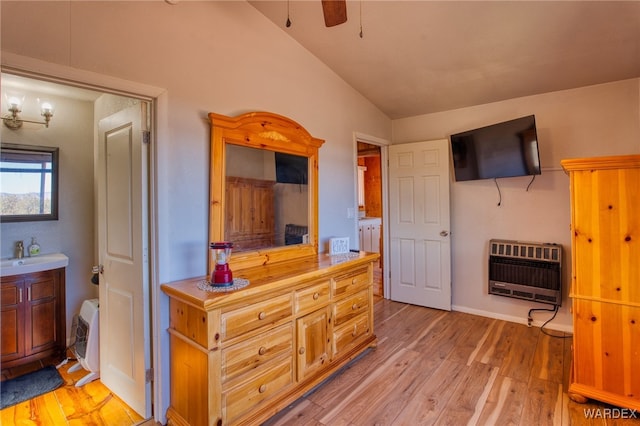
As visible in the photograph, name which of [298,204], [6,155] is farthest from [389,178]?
[6,155]

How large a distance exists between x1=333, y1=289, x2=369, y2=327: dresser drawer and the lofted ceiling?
6.99ft

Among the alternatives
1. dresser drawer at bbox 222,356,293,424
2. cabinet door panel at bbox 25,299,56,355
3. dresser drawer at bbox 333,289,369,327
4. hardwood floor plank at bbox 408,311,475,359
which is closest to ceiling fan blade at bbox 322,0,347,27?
dresser drawer at bbox 333,289,369,327

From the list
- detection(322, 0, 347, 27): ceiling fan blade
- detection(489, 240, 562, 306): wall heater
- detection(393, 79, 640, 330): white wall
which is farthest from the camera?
detection(489, 240, 562, 306): wall heater

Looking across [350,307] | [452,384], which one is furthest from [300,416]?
[452,384]

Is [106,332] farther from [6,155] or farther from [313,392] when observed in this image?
[6,155]

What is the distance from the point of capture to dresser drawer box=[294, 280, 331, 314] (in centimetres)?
208

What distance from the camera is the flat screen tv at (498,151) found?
2.99 metres

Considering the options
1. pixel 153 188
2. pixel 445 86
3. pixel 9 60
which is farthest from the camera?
pixel 445 86

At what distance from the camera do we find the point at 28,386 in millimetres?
2291

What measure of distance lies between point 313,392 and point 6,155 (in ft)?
10.3

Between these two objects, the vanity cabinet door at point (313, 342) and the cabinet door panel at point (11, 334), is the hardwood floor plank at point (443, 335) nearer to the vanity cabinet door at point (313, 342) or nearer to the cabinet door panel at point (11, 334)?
the vanity cabinet door at point (313, 342)

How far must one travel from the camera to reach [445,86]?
324 cm

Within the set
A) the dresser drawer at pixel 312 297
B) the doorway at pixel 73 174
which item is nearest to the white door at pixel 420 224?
the dresser drawer at pixel 312 297

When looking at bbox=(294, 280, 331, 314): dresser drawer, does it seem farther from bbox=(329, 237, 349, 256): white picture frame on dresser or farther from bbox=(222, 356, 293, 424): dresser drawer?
bbox=(329, 237, 349, 256): white picture frame on dresser
